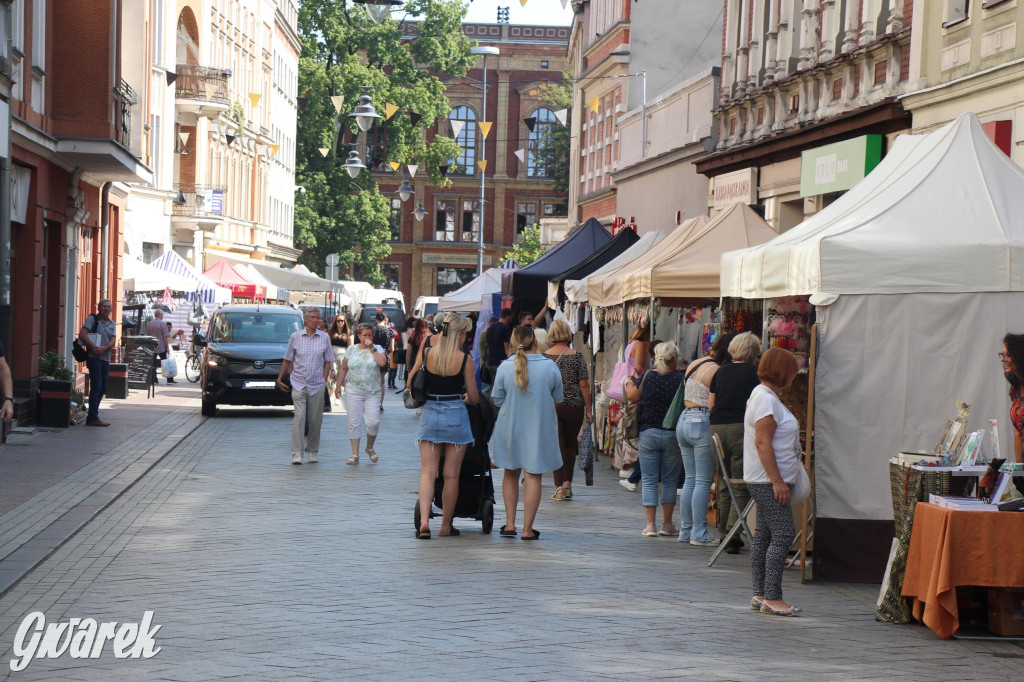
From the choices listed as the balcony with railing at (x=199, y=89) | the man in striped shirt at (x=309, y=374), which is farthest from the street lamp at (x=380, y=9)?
the balcony with railing at (x=199, y=89)

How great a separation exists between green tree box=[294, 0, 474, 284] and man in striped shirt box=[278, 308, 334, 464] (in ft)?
170

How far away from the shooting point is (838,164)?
18797 millimetres

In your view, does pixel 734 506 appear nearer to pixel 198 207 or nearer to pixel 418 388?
pixel 418 388

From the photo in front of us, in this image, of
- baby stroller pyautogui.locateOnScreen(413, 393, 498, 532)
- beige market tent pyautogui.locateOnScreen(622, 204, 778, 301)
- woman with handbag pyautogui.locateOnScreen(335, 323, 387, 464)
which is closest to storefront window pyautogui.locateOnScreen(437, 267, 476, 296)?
woman with handbag pyautogui.locateOnScreen(335, 323, 387, 464)

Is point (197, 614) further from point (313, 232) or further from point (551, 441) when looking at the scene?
point (313, 232)

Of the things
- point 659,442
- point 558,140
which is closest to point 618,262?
point 659,442

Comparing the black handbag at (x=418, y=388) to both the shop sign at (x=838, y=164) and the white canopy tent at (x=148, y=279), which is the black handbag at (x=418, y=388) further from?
the white canopy tent at (x=148, y=279)

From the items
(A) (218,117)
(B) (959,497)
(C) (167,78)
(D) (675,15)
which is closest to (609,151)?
(D) (675,15)

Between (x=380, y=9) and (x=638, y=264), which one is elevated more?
(x=380, y=9)

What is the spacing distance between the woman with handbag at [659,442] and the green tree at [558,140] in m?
57.1

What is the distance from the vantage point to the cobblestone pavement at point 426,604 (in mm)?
7203

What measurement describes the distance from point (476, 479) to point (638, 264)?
19.2 feet

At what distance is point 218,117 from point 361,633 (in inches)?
1843

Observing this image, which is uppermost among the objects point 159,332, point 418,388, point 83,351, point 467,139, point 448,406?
point 467,139
